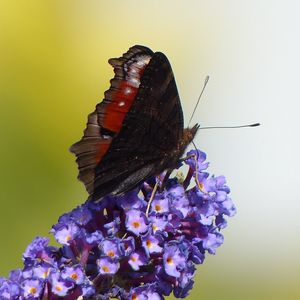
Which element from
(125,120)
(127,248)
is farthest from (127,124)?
A: (127,248)

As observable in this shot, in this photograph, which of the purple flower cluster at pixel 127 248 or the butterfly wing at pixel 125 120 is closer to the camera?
the purple flower cluster at pixel 127 248

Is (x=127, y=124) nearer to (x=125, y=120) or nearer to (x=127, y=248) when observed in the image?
(x=125, y=120)

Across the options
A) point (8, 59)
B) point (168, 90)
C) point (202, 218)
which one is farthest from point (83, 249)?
point (8, 59)

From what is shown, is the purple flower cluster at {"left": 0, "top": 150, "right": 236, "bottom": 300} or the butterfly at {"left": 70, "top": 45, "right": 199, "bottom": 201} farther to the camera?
the butterfly at {"left": 70, "top": 45, "right": 199, "bottom": 201}

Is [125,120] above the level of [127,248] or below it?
above

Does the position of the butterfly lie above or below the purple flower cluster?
above

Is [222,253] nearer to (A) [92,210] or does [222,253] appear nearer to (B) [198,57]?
(B) [198,57]
